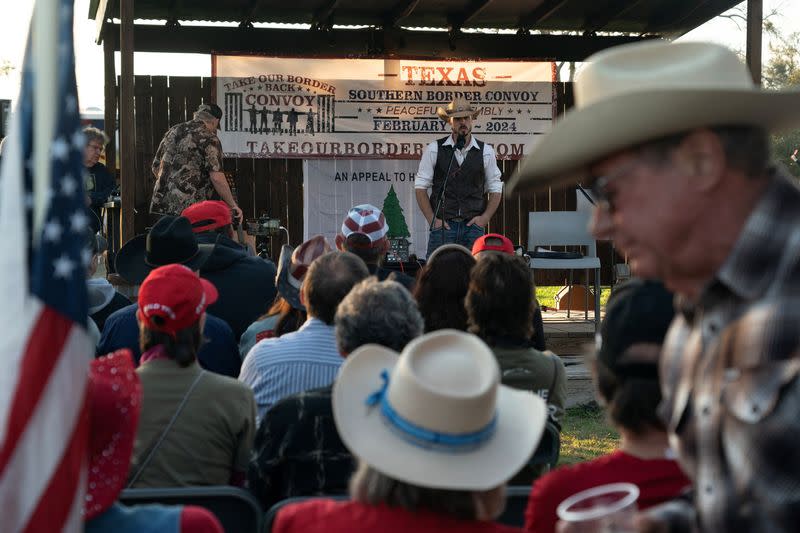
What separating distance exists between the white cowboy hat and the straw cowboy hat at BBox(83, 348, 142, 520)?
461 millimetres

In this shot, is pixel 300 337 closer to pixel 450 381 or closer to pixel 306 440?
pixel 306 440

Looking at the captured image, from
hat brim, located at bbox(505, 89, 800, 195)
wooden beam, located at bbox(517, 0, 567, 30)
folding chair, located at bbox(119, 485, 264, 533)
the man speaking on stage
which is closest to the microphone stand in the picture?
the man speaking on stage

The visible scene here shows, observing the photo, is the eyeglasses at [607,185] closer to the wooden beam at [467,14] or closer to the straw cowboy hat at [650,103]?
the straw cowboy hat at [650,103]

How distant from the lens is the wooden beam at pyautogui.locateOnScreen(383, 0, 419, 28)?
12.9 meters

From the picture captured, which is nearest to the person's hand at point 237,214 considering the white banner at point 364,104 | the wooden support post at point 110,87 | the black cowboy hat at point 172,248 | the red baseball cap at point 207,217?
the wooden support post at point 110,87

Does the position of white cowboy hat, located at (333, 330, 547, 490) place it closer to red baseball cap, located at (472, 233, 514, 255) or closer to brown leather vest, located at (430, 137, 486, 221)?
red baseball cap, located at (472, 233, 514, 255)

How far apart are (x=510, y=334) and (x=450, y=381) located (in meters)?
2.21

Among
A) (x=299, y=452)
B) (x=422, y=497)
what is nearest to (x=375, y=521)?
(x=422, y=497)

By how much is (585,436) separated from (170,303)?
432cm

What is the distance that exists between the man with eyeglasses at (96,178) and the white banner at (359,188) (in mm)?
2801

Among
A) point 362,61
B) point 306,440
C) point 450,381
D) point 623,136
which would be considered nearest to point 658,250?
point 623,136

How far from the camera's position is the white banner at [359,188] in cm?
1373

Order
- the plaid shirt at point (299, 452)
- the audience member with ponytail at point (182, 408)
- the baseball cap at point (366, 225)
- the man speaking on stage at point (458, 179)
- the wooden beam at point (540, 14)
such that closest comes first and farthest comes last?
the plaid shirt at point (299, 452), the audience member with ponytail at point (182, 408), the baseball cap at point (366, 225), the man speaking on stage at point (458, 179), the wooden beam at point (540, 14)

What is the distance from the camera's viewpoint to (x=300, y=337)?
433 centimetres
